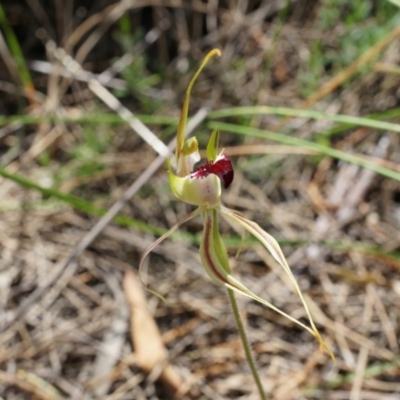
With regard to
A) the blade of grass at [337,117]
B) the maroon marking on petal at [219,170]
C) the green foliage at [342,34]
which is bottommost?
the maroon marking on petal at [219,170]

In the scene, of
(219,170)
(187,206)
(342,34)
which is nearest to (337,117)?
(219,170)

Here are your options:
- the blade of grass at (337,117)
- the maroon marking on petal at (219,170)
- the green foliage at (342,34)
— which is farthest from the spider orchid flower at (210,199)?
the green foliage at (342,34)

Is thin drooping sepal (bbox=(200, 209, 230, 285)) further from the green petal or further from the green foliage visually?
the green foliage

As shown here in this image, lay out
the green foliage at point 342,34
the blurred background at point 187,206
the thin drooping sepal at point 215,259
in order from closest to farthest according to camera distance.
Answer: the thin drooping sepal at point 215,259 → the blurred background at point 187,206 → the green foliage at point 342,34

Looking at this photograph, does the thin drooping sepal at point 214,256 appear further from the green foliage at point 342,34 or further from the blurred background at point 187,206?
the green foliage at point 342,34

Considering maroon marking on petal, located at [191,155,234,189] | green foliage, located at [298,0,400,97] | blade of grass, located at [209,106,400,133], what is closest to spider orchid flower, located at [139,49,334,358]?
maroon marking on petal, located at [191,155,234,189]

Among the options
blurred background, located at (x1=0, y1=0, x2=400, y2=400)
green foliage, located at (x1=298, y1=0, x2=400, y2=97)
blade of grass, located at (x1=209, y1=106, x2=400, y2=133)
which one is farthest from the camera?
green foliage, located at (x1=298, y1=0, x2=400, y2=97)

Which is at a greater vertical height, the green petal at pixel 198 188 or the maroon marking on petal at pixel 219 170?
the maroon marking on petal at pixel 219 170

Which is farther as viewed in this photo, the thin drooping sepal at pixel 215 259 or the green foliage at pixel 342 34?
the green foliage at pixel 342 34

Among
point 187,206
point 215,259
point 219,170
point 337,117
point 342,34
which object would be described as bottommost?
point 215,259

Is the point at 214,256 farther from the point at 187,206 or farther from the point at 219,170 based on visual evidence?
the point at 187,206
